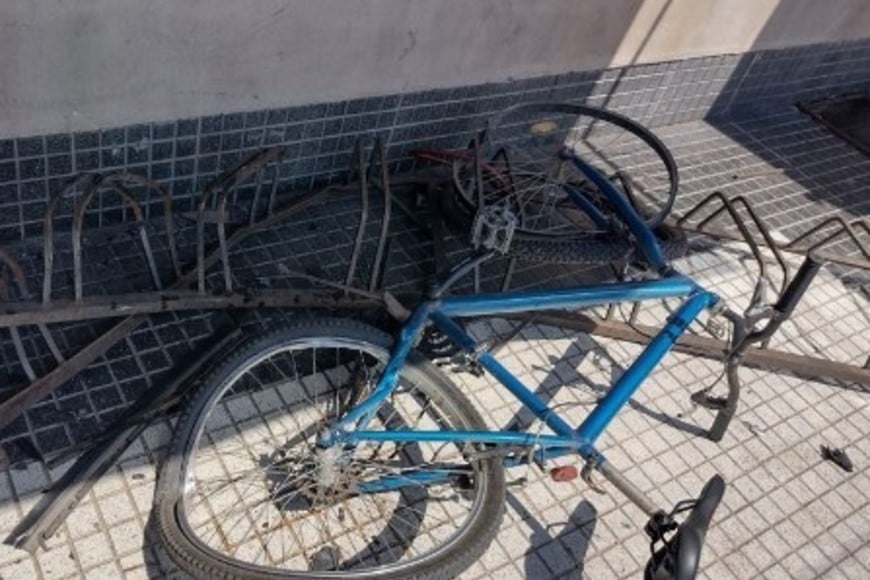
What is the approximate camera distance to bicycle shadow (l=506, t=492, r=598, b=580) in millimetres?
3779

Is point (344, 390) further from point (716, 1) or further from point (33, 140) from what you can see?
point (716, 1)

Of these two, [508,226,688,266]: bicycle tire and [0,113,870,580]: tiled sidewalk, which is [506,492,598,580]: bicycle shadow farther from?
[508,226,688,266]: bicycle tire

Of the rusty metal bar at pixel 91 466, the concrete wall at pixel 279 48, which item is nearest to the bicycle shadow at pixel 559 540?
the rusty metal bar at pixel 91 466

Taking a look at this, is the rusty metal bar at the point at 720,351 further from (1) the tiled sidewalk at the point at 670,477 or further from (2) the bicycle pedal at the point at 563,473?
(2) the bicycle pedal at the point at 563,473

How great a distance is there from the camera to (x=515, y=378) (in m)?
3.72

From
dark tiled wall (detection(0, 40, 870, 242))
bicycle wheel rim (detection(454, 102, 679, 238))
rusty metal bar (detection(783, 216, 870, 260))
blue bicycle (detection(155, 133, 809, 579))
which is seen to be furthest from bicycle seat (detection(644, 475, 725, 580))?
dark tiled wall (detection(0, 40, 870, 242))

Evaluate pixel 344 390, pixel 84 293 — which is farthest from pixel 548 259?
pixel 84 293

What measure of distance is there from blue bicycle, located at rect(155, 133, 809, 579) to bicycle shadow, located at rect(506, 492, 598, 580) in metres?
0.30

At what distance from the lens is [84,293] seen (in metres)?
4.36

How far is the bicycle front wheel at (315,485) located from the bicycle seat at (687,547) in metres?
0.63

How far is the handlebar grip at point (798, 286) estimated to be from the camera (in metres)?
4.21

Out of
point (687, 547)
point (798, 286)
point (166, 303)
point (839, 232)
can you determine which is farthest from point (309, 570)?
point (839, 232)

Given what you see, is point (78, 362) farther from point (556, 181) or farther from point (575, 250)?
point (556, 181)

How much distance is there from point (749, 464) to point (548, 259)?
1439mm
